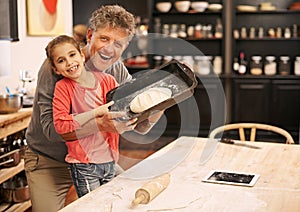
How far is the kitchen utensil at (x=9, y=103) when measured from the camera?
3.31 meters

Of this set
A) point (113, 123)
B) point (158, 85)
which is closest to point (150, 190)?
point (113, 123)

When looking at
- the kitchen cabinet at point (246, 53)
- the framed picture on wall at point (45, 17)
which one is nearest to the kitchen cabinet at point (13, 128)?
the framed picture on wall at point (45, 17)

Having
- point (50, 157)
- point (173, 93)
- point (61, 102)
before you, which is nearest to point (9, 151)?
point (50, 157)

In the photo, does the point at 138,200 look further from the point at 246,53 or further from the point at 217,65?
the point at 246,53

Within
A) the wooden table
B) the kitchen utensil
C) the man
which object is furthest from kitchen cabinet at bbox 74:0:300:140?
the man

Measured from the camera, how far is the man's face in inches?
81.7

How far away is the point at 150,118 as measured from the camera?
7.15 feet

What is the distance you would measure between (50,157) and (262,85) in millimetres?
3917

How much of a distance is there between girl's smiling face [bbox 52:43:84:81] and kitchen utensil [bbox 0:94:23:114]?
4.32ft

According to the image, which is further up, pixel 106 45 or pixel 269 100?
pixel 106 45

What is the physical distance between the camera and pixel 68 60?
2086 mm

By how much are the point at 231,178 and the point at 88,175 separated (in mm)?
626

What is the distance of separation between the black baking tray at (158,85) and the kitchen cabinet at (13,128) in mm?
1289

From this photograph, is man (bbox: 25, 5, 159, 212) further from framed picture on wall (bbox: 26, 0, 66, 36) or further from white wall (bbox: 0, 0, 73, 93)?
framed picture on wall (bbox: 26, 0, 66, 36)
